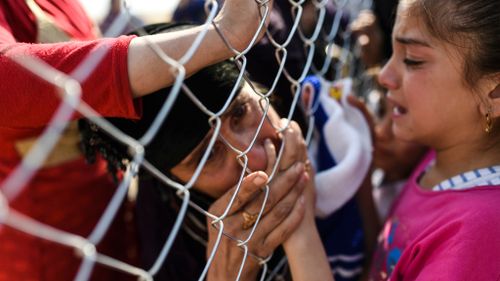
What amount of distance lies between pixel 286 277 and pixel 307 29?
100cm

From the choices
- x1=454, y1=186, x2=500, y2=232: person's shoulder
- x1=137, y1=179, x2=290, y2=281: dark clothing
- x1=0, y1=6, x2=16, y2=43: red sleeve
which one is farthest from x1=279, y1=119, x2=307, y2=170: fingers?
x1=0, y1=6, x2=16, y2=43: red sleeve

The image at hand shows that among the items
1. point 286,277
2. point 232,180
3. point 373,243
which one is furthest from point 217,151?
point 373,243

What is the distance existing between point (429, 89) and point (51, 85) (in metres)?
0.88

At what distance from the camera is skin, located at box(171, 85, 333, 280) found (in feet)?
3.70

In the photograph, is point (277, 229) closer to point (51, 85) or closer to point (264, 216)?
point (264, 216)

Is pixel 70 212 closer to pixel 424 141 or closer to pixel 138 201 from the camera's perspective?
pixel 138 201

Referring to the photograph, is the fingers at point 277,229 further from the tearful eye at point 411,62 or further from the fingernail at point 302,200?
the tearful eye at point 411,62

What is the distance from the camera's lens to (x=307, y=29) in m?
1.96

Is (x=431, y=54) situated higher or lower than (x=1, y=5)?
lower

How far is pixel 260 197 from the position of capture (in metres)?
1.13

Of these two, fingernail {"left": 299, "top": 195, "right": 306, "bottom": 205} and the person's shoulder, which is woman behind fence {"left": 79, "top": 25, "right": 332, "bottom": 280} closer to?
fingernail {"left": 299, "top": 195, "right": 306, "bottom": 205}

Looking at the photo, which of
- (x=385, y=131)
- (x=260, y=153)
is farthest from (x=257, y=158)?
(x=385, y=131)

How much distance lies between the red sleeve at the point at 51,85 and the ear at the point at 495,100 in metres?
0.85

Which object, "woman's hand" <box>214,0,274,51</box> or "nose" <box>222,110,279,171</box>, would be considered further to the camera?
"nose" <box>222,110,279,171</box>
